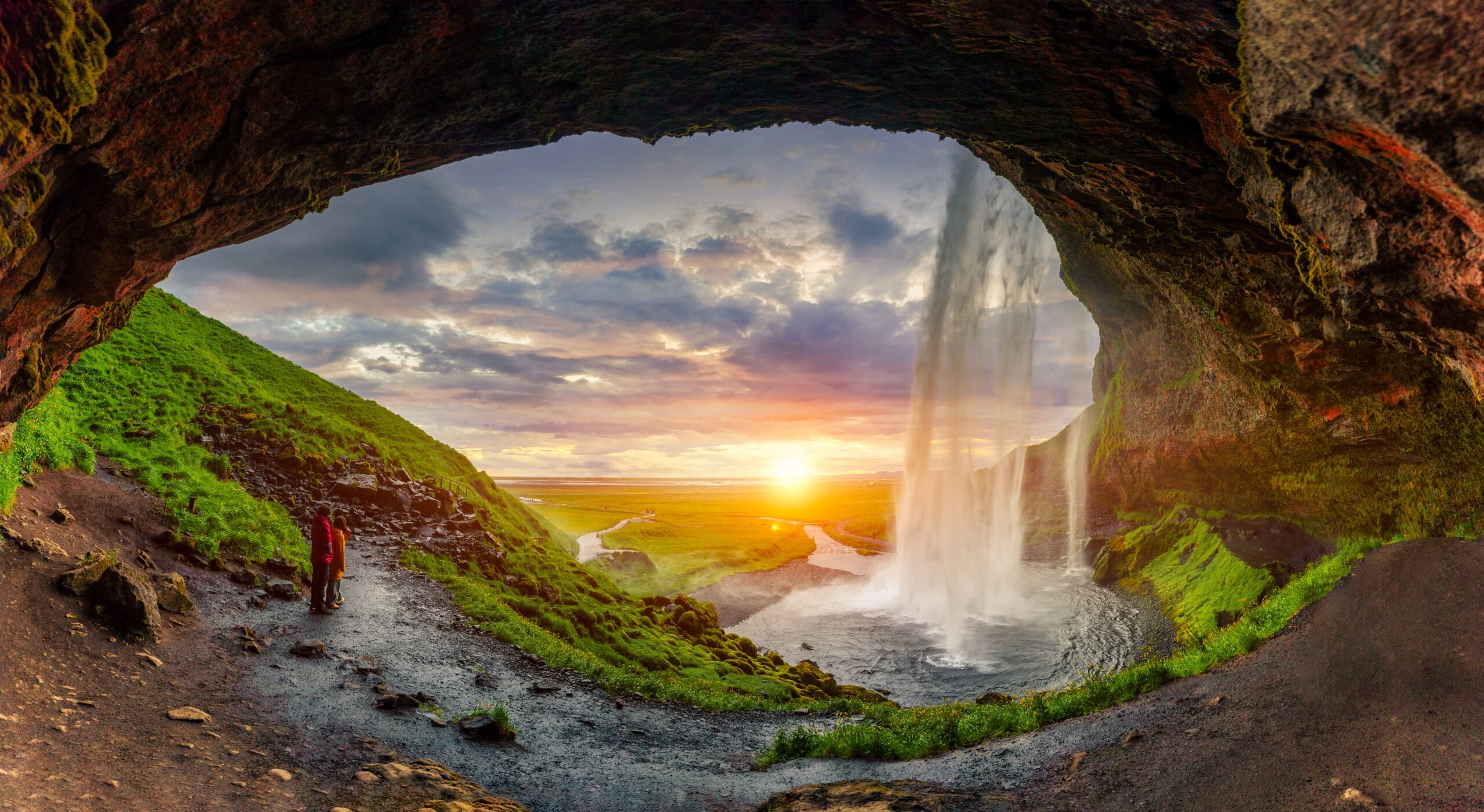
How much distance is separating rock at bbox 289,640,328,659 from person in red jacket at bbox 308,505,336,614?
9.04 feet

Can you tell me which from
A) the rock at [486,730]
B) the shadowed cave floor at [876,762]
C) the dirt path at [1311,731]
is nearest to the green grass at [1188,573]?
the dirt path at [1311,731]

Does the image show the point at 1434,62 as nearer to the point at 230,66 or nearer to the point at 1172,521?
the point at 230,66

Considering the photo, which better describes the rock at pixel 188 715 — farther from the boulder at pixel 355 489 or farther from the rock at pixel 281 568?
the boulder at pixel 355 489

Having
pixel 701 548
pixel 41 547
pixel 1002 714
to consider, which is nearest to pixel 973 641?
pixel 1002 714

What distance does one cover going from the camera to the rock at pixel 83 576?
10.7m

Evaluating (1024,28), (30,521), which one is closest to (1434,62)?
(1024,28)

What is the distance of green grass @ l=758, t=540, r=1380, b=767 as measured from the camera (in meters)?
12.4

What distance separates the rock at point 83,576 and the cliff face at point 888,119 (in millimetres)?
3245

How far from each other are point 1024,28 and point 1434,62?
522 cm

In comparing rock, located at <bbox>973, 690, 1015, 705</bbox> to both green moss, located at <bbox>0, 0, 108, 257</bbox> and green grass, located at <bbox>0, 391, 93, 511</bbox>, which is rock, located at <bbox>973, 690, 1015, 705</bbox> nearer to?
green moss, located at <bbox>0, 0, 108, 257</bbox>

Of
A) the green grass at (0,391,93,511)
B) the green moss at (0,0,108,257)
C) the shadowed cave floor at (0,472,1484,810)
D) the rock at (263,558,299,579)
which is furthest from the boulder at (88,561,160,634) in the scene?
the green moss at (0,0,108,257)

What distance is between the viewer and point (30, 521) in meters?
12.1

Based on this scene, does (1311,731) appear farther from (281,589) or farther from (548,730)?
(281,589)

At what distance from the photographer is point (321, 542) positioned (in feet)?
50.9
